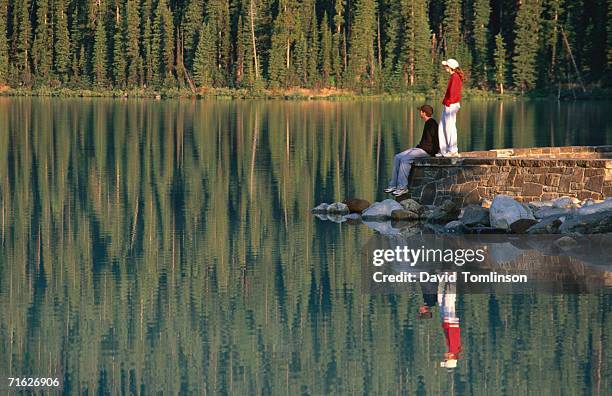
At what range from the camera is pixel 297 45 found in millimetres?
101500

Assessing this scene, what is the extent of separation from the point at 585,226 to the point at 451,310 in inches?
208

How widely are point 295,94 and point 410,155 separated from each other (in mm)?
76079

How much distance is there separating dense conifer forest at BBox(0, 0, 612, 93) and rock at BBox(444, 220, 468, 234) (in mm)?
74993

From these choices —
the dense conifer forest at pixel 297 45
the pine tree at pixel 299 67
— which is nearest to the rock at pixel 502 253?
the dense conifer forest at pixel 297 45

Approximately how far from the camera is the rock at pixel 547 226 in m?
18.3

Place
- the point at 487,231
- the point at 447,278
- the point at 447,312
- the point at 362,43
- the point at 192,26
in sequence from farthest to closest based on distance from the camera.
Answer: the point at 192,26
the point at 362,43
the point at 487,231
the point at 447,278
the point at 447,312

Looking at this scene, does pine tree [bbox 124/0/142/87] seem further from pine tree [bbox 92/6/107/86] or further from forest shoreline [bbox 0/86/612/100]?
forest shoreline [bbox 0/86/612/100]

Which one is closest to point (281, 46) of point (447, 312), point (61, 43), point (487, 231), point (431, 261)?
point (61, 43)

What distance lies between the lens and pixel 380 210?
20672 millimetres

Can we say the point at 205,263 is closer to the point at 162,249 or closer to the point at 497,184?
the point at 162,249

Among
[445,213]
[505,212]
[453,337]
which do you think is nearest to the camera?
[453,337]

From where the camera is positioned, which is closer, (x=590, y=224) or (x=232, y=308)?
(x=232, y=308)

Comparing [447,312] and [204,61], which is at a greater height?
[204,61]

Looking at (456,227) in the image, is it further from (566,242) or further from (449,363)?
(449,363)
